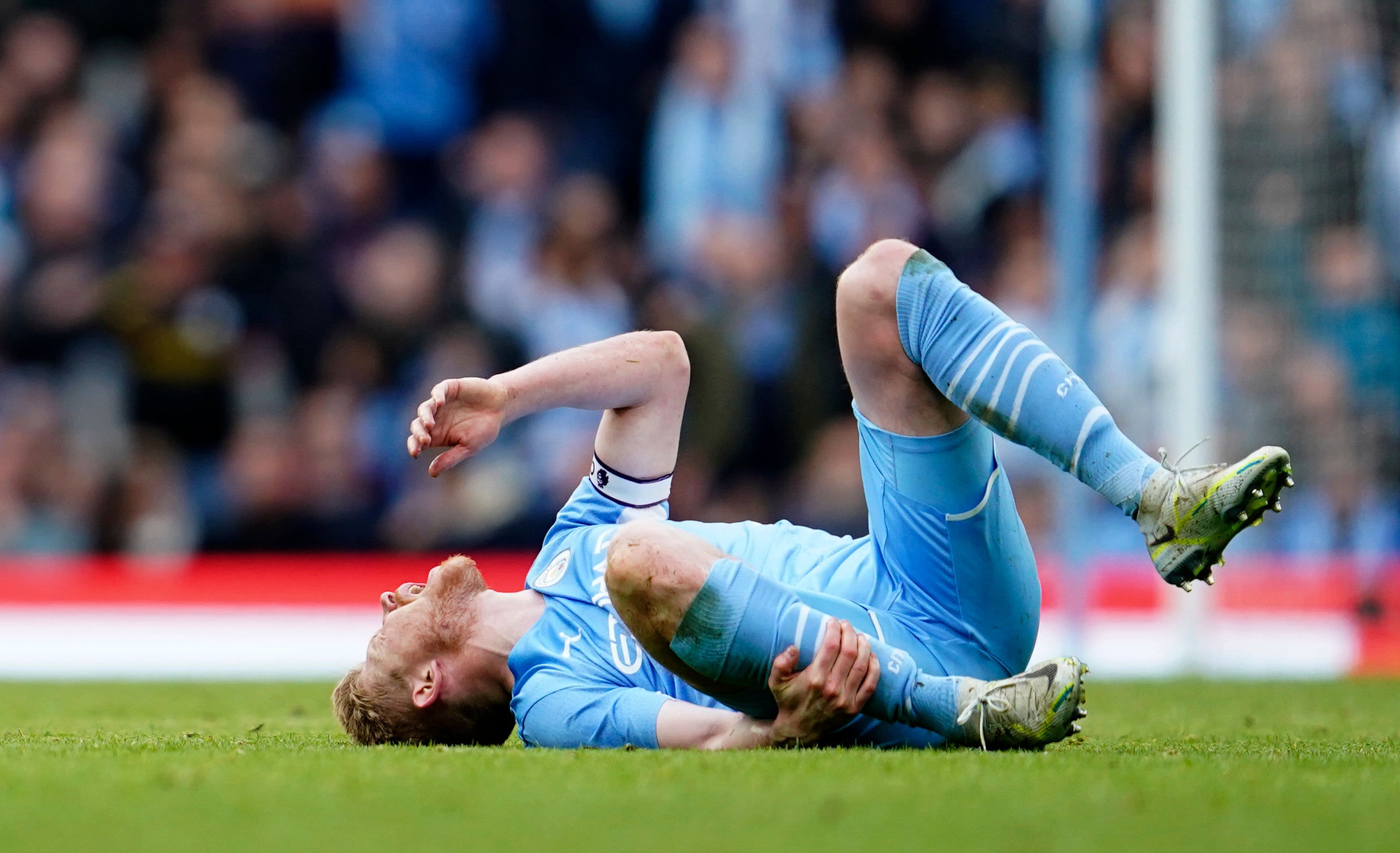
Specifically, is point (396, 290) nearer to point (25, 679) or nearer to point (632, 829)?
point (25, 679)

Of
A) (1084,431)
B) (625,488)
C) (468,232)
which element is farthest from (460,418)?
(468,232)

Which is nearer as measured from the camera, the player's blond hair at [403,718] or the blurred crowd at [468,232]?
the player's blond hair at [403,718]

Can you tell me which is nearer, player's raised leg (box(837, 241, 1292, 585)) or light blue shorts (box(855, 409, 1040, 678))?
player's raised leg (box(837, 241, 1292, 585))

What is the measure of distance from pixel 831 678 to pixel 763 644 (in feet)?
0.49

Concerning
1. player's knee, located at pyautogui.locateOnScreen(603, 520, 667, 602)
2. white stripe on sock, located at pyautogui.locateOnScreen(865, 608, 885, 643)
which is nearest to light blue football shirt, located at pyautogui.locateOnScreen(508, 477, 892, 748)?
white stripe on sock, located at pyautogui.locateOnScreen(865, 608, 885, 643)

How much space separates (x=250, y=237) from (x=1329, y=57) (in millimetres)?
6492

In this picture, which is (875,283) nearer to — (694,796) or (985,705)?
(985,705)

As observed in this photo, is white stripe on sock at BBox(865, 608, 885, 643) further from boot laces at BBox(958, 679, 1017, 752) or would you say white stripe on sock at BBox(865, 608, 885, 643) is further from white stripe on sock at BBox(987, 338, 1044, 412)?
white stripe on sock at BBox(987, 338, 1044, 412)

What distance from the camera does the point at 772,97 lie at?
11.2 meters

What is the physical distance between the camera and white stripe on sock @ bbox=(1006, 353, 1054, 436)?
3408 mm

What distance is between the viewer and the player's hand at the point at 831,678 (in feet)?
11.0

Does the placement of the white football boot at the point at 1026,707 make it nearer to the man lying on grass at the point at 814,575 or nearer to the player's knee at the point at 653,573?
the man lying on grass at the point at 814,575

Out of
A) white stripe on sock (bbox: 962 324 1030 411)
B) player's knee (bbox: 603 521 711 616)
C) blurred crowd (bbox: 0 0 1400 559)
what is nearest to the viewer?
player's knee (bbox: 603 521 711 616)

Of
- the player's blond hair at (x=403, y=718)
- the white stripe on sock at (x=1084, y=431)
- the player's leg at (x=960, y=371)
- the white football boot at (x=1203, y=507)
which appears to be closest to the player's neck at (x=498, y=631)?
the player's blond hair at (x=403, y=718)
